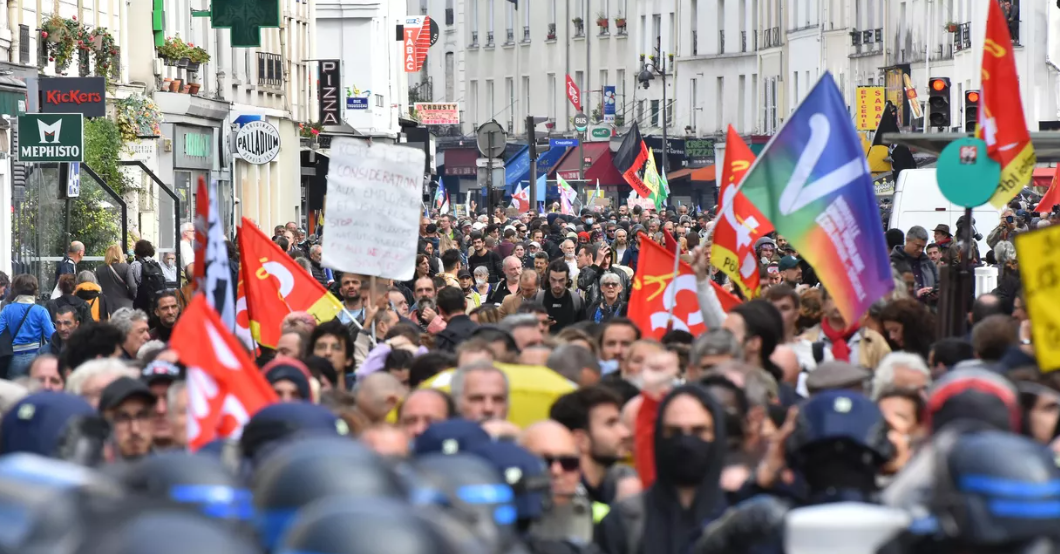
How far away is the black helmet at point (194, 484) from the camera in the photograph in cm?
426

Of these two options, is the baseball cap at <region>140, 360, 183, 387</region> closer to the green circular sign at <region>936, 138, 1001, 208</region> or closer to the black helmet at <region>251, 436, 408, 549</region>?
the black helmet at <region>251, 436, 408, 549</region>

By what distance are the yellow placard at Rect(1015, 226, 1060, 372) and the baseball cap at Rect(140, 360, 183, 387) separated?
3.42 metres

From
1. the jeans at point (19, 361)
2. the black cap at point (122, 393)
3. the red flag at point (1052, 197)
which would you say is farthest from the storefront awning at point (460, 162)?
the black cap at point (122, 393)

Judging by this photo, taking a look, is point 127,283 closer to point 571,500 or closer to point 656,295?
point 656,295

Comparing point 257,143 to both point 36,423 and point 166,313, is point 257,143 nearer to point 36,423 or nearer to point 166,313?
point 166,313

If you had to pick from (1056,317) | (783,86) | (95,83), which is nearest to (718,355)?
(1056,317)

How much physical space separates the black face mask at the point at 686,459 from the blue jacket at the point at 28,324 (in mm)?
10946

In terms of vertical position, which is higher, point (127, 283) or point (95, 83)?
point (95, 83)

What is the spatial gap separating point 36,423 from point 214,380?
4.51ft

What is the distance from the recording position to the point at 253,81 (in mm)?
46719

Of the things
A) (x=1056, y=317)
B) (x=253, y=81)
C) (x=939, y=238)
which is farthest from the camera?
(x=253, y=81)

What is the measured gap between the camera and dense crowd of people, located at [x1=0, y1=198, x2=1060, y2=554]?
3.85 m

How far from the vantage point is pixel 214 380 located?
24.5 ft

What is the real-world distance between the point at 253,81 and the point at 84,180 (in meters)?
19.6
